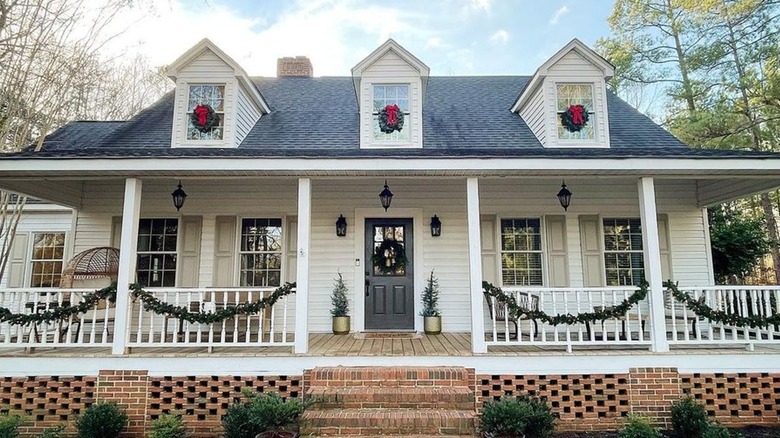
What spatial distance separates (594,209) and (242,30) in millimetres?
7304

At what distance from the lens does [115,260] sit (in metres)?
6.51

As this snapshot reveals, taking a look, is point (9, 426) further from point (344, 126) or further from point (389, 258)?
point (344, 126)

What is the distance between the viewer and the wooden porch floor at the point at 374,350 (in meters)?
4.96

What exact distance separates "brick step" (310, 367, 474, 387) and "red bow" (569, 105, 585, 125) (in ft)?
15.8

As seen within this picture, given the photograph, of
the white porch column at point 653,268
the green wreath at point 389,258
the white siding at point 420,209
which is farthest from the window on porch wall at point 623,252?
the green wreath at point 389,258

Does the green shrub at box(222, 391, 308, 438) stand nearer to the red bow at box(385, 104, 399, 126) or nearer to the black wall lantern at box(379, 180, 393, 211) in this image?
the black wall lantern at box(379, 180, 393, 211)

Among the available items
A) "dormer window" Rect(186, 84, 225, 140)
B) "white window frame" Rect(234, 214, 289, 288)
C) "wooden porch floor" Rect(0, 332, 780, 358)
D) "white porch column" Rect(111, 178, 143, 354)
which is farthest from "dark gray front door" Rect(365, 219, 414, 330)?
"white porch column" Rect(111, 178, 143, 354)

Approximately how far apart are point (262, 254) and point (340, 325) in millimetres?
1858

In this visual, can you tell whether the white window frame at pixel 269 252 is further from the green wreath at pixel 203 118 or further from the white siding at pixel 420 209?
the green wreath at pixel 203 118

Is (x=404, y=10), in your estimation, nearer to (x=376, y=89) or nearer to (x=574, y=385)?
(x=376, y=89)

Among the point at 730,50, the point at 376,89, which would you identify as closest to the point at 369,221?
the point at 376,89

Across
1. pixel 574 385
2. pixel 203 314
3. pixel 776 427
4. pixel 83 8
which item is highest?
pixel 83 8

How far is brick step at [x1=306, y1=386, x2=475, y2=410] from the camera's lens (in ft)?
14.9

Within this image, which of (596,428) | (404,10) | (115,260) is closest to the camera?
(596,428)
